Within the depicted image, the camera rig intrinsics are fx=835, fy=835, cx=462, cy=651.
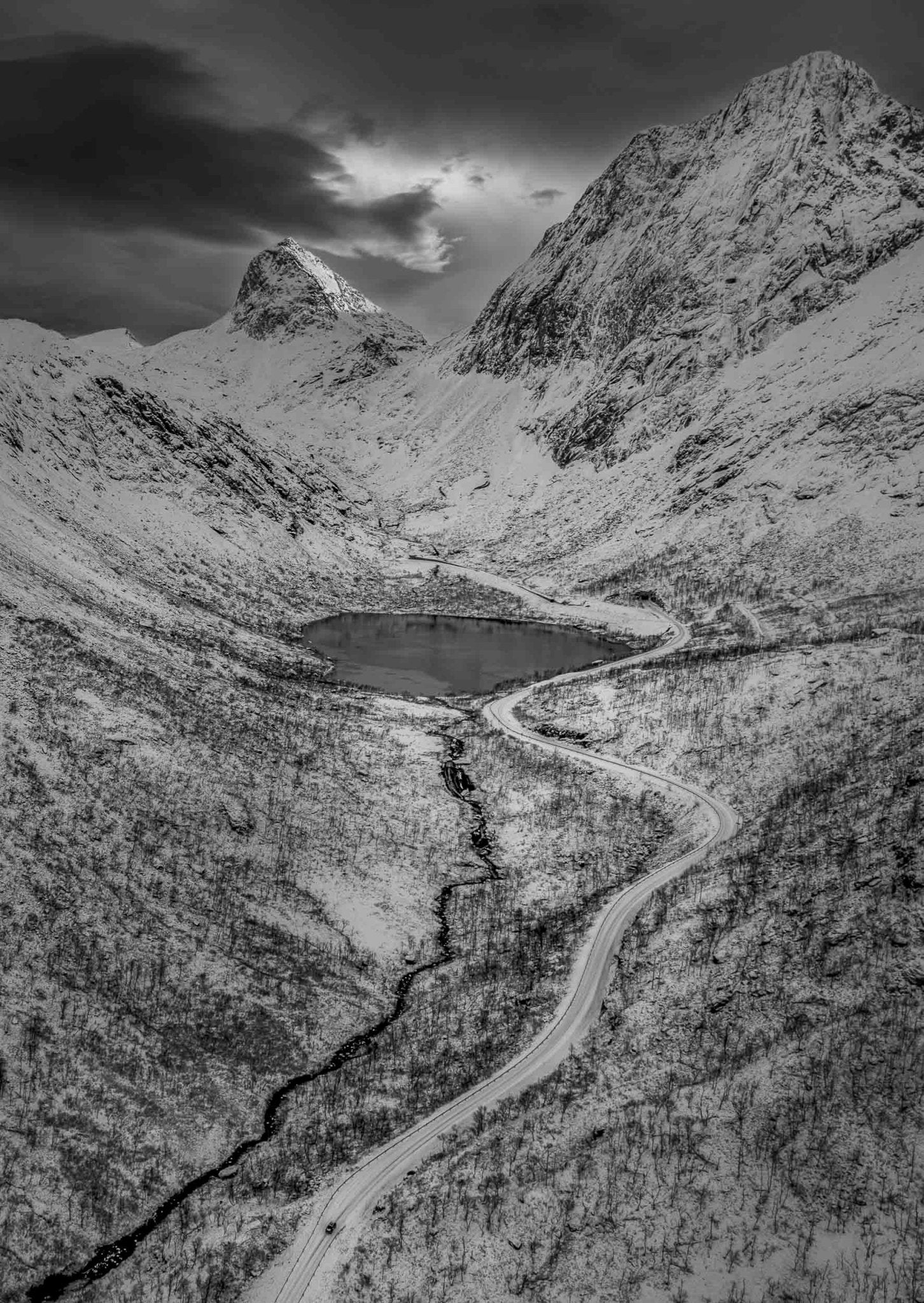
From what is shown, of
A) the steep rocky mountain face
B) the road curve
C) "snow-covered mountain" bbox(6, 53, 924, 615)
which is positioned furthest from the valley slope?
the steep rocky mountain face

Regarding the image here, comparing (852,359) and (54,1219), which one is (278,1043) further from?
(852,359)

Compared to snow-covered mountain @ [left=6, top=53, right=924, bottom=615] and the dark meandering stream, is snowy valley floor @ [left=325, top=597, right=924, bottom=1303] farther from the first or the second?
snow-covered mountain @ [left=6, top=53, right=924, bottom=615]

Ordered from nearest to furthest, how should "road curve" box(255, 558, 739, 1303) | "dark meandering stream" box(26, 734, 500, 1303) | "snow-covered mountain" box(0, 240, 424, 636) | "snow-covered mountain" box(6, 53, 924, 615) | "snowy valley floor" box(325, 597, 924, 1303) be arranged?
"snowy valley floor" box(325, 597, 924, 1303) → "road curve" box(255, 558, 739, 1303) → "dark meandering stream" box(26, 734, 500, 1303) → "snow-covered mountain" box(0, 240, 424, 636) → "snow-covered mountain" box(6, 53, 924, 615)

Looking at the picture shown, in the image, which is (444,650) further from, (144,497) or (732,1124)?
(732,1124)

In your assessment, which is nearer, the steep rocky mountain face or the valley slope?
the valley slope

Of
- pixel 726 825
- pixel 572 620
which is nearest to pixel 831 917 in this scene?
pixel 726 825

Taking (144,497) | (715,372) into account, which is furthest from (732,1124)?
(715,372)
